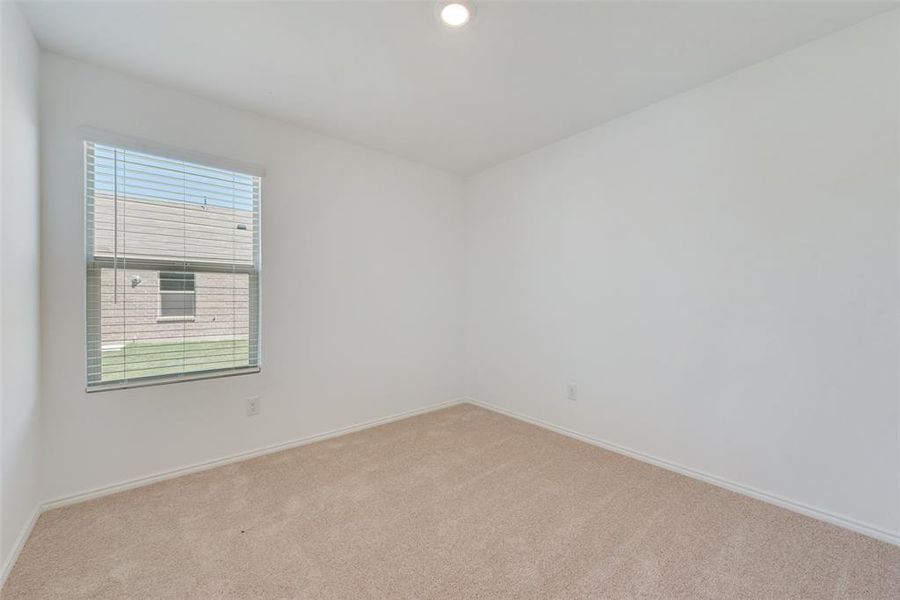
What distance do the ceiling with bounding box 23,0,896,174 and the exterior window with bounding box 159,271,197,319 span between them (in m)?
1.11

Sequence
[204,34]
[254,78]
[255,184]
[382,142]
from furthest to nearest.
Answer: [382,142] < [255,184] < [254,78] < [204,34]

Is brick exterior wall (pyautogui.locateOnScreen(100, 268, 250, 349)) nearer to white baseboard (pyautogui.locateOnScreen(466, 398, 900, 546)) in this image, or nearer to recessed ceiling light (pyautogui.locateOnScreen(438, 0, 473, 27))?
recessed ceiling light (pyautogui.locateOnScreen(438, 0, 473, 27))

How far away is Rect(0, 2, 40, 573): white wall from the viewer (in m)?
1.44

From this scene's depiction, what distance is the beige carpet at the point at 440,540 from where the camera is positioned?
4.60 feet

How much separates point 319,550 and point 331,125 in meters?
2.57

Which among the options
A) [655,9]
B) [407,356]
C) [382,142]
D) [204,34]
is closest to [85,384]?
[204,34]

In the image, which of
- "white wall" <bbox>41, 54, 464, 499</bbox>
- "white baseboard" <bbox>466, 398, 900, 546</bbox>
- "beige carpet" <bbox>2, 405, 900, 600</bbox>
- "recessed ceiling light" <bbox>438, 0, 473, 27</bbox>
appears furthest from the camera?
"white wall" <bbox>41, 54, 464, 499</bbox>

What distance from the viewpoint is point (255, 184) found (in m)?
2.51

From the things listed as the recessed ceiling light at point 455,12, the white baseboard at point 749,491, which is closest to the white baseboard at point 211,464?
the white baseboard at point 749,491

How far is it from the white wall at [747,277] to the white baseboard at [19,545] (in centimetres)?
300

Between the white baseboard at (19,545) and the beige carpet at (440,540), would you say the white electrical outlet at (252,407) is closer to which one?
the beige carpet at (440,540)

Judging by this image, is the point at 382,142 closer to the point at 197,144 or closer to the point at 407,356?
the point at 197,144

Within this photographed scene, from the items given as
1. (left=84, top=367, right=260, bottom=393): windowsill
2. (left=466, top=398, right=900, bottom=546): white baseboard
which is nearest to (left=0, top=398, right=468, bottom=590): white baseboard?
(left=84, top=367, right=260, bottom=393): windowsill

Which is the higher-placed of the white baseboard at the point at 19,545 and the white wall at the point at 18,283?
the white wall at the point at 18,283
